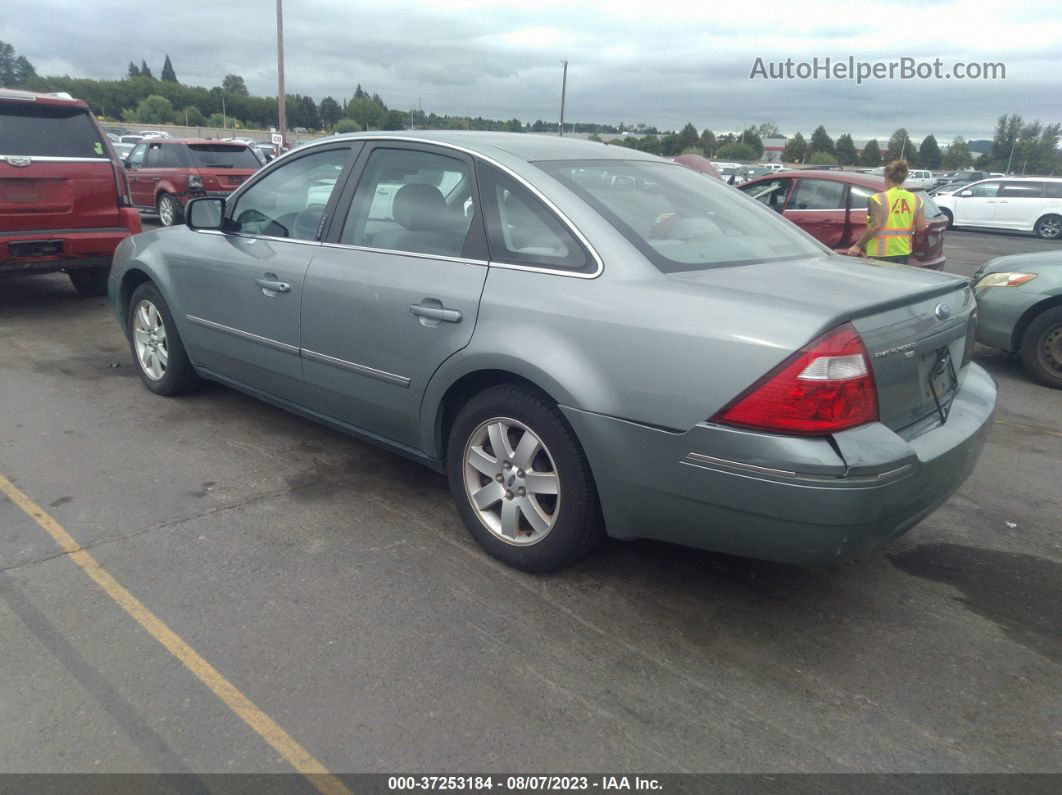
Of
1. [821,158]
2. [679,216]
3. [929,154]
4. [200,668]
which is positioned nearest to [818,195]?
[679,216]

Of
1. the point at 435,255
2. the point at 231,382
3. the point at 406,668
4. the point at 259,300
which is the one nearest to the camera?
the point at 406,668

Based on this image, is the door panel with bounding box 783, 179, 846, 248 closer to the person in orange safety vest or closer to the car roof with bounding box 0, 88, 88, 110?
the person in orange safety vest

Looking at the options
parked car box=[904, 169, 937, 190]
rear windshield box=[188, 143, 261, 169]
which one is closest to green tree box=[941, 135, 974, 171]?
parked car box=[904, 169, 937, 190]

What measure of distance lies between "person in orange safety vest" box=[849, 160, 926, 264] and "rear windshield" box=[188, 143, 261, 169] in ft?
39.1

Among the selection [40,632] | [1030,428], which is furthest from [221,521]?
[1030,428]

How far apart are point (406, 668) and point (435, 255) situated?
1697 mm

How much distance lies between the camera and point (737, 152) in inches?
2425

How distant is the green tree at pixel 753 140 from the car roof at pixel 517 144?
201 feet

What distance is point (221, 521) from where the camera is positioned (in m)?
3.70

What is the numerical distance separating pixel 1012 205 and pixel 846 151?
53837mm

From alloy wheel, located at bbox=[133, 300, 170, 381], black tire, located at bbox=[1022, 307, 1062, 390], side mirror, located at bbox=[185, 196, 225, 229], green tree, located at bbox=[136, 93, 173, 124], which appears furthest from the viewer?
green tree, located at bbox=[136, 93, 173, 124]

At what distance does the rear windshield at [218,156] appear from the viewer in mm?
15148

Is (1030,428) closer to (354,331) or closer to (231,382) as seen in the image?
(354,331)

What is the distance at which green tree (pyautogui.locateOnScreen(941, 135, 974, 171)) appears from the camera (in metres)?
73.4
